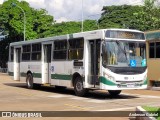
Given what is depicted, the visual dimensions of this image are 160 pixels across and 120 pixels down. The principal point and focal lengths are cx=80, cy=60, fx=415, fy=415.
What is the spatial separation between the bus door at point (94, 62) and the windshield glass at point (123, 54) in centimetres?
69

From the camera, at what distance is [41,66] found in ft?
81.1

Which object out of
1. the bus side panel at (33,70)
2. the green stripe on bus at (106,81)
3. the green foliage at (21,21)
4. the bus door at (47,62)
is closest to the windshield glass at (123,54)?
the green stripe on bus at (106,81)

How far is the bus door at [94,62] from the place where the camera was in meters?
19.0

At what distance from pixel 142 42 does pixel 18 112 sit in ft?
26.0

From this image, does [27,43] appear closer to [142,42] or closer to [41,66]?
[41,66]

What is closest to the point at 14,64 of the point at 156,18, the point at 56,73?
the point at 56,73

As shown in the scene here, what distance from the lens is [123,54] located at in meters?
18.7

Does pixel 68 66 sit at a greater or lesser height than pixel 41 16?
lesser

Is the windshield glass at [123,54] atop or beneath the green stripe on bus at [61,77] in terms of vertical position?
atop

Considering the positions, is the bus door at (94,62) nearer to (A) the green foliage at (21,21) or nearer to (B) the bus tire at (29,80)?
(B) the bus tire at (29,80)

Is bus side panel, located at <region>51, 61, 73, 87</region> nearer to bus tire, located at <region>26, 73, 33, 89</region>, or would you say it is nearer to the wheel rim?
the wheel rim

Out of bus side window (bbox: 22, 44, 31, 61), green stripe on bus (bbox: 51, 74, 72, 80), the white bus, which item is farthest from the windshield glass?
bus side window (bbox: 22, 44, 31, 61)

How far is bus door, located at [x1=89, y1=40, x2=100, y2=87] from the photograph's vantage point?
19.0 meters

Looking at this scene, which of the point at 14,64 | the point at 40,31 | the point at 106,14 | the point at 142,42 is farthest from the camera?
the point at 106,14
